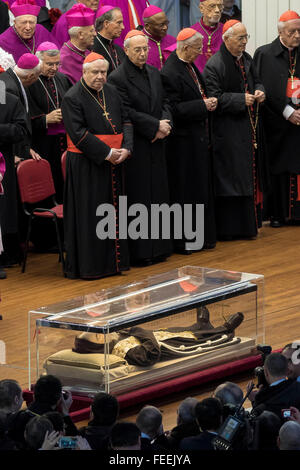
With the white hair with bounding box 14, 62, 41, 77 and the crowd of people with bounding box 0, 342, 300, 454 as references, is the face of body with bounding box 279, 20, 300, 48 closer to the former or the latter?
the white hair with bounding box 14, 62, 41, 77

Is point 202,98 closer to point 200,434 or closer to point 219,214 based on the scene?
point 219,214

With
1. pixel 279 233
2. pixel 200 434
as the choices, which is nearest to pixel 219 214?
pixel 279 233

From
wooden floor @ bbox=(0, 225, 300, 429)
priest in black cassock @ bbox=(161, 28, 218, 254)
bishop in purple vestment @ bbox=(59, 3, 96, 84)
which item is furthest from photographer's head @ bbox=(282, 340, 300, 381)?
bishop in purple vestment @ bbox=(59, 3, 96, 84)

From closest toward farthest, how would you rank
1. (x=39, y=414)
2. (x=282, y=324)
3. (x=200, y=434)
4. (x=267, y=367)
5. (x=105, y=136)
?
(x=200, y=434) → (x=39, y=414) → (x=267, y=367) → (x=282, y=324) → (x=105, y=136)

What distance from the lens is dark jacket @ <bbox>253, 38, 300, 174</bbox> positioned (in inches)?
457

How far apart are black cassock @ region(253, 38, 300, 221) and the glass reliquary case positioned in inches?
179

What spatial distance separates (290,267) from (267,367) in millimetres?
4279

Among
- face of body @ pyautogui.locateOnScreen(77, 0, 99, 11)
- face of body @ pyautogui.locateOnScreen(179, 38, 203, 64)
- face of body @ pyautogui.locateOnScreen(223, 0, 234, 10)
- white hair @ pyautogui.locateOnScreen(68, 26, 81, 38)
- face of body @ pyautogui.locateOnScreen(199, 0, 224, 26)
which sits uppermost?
face of body @ pyautogui.locateOnScreen(223, 0, 234, 10)

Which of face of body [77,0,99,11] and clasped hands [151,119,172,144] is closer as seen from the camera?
clasped hands [151,119,172,144]

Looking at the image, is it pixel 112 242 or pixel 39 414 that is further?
pixel 112 242

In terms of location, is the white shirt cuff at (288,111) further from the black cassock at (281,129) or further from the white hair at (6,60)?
the white hair at (6,60)

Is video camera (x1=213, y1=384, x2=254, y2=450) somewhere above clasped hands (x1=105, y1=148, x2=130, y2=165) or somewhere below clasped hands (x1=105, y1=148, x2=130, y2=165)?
below

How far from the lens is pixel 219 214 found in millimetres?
11297

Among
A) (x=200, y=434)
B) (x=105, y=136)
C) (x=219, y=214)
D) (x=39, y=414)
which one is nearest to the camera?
(x=200, y=434)
